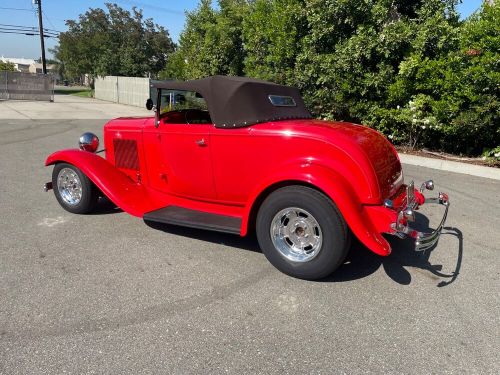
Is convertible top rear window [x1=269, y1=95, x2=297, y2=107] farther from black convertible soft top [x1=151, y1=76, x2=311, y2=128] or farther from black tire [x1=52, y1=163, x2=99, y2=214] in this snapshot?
black tire [x1=52, y1=163, x2=99, y2=214]

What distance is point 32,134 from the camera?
38.0 feet

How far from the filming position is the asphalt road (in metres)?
2.50

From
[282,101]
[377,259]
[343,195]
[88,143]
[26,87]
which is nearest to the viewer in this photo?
[343,195]

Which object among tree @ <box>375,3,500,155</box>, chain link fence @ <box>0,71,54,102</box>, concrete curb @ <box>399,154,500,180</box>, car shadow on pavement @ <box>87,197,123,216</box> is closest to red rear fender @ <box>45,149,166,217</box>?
car shadow on pavement @ <box>87,197,123,216</box>

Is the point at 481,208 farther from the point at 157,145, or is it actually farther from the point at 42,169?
the point at 42,169

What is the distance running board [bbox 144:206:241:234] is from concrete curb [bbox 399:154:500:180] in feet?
20.2

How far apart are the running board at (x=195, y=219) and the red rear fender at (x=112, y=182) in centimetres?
24

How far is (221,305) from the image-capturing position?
3.09 metres

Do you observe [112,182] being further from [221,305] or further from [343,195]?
[343,195]

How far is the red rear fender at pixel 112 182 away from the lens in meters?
4.39

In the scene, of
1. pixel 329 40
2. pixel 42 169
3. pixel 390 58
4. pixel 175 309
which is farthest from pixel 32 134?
pixel 175 309

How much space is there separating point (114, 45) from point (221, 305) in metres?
36.7

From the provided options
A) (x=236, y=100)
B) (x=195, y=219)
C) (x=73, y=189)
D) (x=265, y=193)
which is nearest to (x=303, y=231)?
(x=265, y=193)

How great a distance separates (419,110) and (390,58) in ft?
5.02
